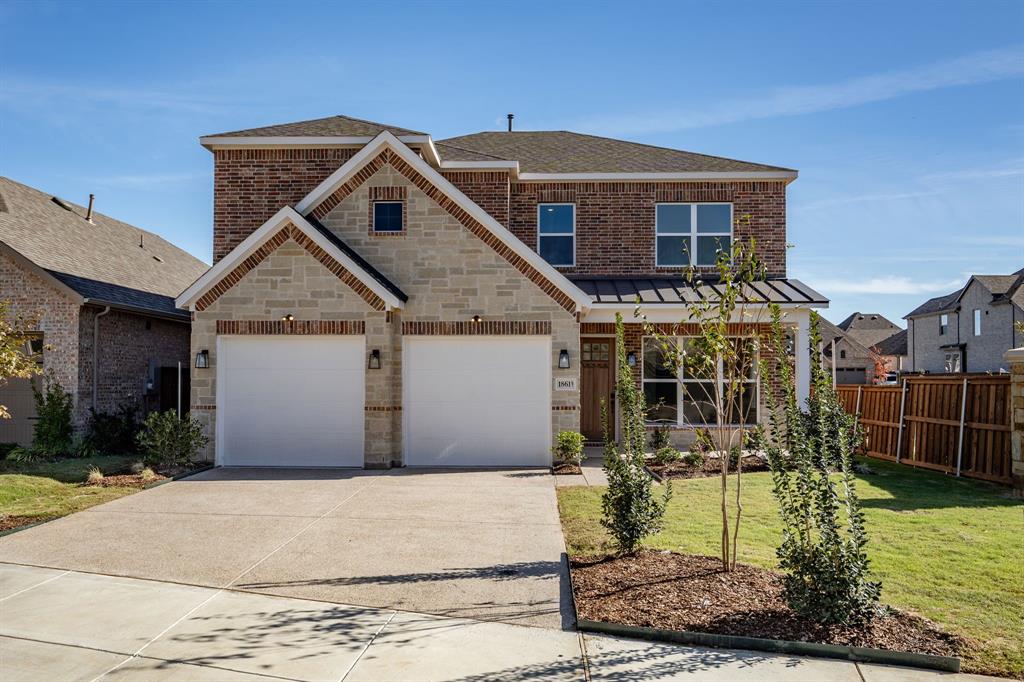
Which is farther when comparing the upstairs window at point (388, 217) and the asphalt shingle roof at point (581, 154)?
the asphalt shingle roof at point (581, 154)

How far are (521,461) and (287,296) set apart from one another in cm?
547

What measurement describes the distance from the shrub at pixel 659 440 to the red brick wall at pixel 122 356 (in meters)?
12.1

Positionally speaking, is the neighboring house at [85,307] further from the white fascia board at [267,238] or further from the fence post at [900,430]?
the fence post at [900,430]

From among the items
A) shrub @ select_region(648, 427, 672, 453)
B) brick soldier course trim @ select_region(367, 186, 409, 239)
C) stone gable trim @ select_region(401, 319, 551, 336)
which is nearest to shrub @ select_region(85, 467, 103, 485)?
stone gable trim @ select_region(401, 319, 551, 336)

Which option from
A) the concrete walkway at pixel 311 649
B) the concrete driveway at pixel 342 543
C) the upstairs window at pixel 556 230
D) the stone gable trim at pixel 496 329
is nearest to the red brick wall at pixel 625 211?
the upstairs window at pixel 556 230

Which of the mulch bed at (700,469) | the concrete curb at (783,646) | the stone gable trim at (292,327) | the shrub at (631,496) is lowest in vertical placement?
the mulch bed at (700,469)

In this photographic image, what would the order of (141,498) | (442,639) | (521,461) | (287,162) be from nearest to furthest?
(442,639) < (141,498) < (521,461) < (287,162)

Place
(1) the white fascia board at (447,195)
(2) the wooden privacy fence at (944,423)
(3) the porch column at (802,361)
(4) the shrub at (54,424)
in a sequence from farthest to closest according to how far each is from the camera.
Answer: (3) the porch column at (802,361), (4) the shrub at (54,424), (1) the white fascia board at (447,195), (2) the wooden privacy fence at (944,423)

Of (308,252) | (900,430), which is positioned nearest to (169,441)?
(308,252)

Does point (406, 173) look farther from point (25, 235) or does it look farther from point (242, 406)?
point (25, 235)

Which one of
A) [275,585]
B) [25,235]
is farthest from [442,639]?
[25,235]

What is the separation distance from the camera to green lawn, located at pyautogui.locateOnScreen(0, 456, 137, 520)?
380 inches

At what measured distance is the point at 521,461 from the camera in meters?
13.9

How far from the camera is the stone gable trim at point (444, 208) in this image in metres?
14.0
